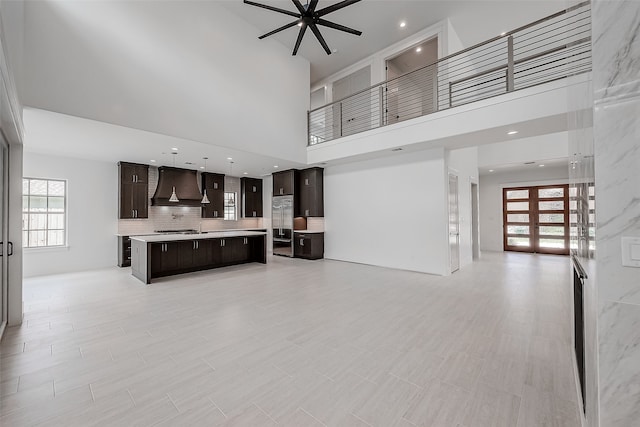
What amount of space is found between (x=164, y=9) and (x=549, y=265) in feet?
34.9

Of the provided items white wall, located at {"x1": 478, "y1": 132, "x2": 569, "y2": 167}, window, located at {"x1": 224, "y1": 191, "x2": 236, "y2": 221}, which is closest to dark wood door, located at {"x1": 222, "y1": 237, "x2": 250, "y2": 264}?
window, located at {"x1": 224, "y1": 191, "x2": 236, "y2": 221}

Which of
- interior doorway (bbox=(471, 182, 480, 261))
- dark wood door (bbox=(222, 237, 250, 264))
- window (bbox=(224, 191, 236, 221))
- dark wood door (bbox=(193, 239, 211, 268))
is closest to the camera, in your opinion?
dark wood door (bbox=(193, 239, 211, 268))

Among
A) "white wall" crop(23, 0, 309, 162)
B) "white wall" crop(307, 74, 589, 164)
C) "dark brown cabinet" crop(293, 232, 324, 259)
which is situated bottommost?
"dark brown cabinet" crop(293, 232, 324, 259)

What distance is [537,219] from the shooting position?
31.2 ft

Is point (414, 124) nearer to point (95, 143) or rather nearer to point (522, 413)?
point (522, 413)

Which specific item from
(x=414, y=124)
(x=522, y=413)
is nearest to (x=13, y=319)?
(x=522, y=413)

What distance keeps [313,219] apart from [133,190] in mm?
5165

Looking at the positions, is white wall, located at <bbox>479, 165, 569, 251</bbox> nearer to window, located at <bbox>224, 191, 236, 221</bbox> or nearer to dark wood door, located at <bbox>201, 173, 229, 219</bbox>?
window, located at <bbox>224, 191, 236, 221</bbox>

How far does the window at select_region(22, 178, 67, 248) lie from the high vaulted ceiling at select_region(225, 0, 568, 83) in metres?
6.02

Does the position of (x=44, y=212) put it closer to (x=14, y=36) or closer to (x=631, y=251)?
(x=14, y=36)

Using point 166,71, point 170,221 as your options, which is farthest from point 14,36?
point 170,221

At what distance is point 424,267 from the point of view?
6141 mm

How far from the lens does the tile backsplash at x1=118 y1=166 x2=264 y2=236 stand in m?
7.60

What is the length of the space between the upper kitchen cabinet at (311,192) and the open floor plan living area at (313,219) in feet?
0.24
